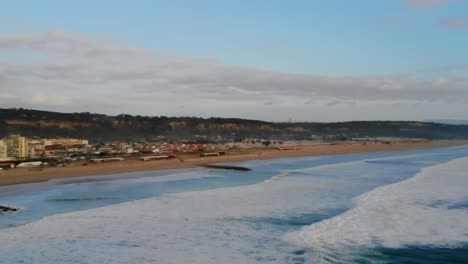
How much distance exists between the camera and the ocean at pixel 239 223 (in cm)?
955

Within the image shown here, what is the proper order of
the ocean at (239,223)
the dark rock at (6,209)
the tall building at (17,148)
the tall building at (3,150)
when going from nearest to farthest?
the ocean at (239,223) < the dark rock at (6,209) < the tall building at (3,150) < the tall building at (17,148)

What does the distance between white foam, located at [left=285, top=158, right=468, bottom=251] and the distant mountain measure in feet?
171

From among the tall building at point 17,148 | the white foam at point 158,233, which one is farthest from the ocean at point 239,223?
the tall building at point 17,148

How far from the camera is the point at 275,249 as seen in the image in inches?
391

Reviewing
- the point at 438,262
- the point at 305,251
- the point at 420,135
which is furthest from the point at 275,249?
the point at 420,135

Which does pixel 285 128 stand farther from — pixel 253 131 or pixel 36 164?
pixel 36 164

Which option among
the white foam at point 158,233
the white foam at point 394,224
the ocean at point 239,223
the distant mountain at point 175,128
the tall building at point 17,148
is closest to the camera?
the white foam at point 158,233

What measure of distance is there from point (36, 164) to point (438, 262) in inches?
1080

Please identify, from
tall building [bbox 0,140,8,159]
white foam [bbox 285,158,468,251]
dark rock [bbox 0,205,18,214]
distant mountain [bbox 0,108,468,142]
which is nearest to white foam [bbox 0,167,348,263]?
white foam [bbox 285,158,468,251]

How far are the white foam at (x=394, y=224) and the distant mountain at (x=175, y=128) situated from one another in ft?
171

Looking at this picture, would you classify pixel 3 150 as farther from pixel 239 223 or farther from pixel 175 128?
pixel 175 128

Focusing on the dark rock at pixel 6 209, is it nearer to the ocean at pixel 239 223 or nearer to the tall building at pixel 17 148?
the ocean at pixel 239 223

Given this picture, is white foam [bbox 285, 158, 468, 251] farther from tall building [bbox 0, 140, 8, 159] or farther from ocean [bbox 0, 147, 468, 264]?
tall building [bbox 0, 140, 8, 159]

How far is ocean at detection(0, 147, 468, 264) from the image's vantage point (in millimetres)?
9547
